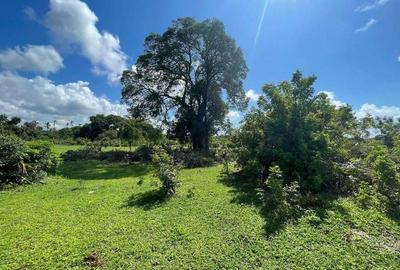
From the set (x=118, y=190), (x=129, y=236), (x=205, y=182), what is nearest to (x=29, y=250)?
(x=129, y=236)

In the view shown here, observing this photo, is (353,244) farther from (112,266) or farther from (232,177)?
(232,177)

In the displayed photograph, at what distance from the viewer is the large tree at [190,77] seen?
73.5 ft

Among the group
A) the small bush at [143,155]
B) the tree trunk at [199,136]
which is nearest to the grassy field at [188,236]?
the small bush at [143,155]

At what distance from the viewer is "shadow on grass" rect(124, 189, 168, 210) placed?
23.3 feet

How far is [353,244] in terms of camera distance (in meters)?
4.69

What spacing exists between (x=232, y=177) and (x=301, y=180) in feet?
11.2

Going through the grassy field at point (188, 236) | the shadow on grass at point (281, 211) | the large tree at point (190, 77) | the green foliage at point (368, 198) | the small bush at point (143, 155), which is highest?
the large tree at point (190, 77)

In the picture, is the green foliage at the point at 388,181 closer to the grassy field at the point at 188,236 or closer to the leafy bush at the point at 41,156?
the grassy field at the point at 188,236

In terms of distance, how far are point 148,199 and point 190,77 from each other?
56.9ft

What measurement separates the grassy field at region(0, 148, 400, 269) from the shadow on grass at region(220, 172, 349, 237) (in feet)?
0.16

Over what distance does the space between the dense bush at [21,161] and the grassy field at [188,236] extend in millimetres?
3014

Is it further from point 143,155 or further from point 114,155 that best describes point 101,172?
point 114,155

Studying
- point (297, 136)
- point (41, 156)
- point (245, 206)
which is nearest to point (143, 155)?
point (41, 156)

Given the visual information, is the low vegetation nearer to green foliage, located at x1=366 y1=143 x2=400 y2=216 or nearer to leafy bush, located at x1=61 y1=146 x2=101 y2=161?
green foliage, located at x1=366 y1=143 x2=400 y2=216
